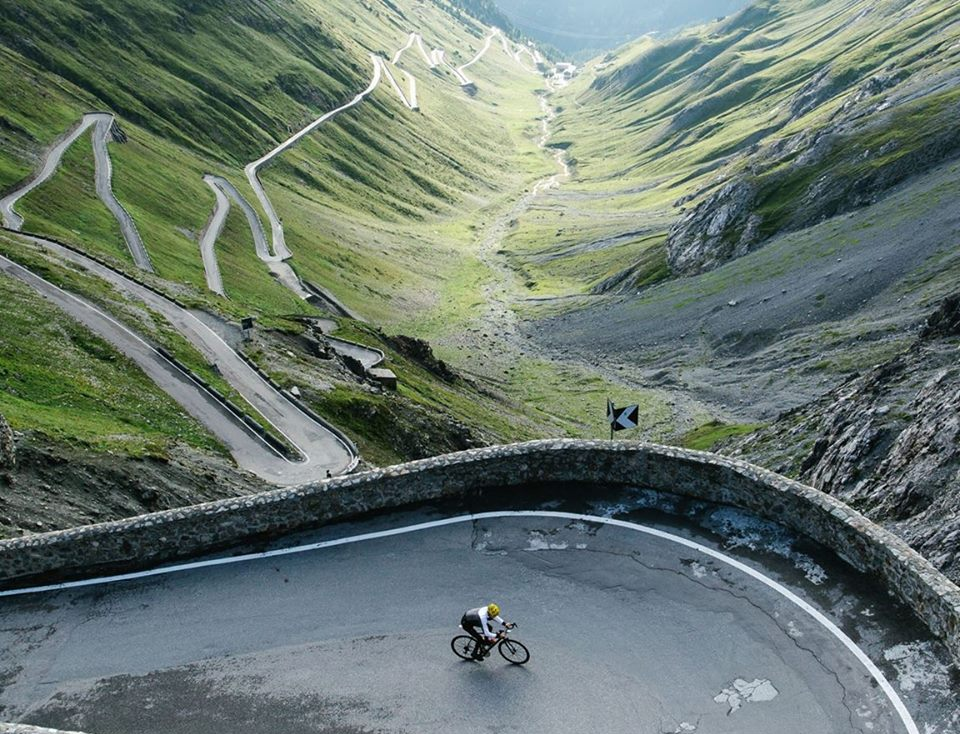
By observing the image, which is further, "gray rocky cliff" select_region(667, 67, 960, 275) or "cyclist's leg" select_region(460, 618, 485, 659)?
"gray rocky cliff" select_region(667, 67, 960, 275)

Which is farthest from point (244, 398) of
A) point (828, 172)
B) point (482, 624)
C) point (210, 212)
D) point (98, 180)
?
point (828, 172)

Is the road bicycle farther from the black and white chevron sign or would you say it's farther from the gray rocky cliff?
the gray rocky cliff

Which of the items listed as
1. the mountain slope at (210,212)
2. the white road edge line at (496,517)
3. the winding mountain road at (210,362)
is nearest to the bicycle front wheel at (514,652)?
the white road edge line at (496,517)

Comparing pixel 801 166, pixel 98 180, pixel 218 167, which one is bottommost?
pixel 98 180

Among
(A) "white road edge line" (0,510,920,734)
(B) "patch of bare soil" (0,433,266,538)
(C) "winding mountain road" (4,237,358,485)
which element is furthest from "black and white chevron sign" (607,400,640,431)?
(C) "winding mountain road" (4,237,358,485)

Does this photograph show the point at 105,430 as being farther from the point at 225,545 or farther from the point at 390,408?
the point at 390,408

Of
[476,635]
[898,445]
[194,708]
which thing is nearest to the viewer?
[194,708]

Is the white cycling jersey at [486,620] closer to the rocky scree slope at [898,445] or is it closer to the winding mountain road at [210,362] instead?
the rocky scree slope at [898,445]

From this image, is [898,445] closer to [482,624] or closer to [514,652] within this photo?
[514,652]
